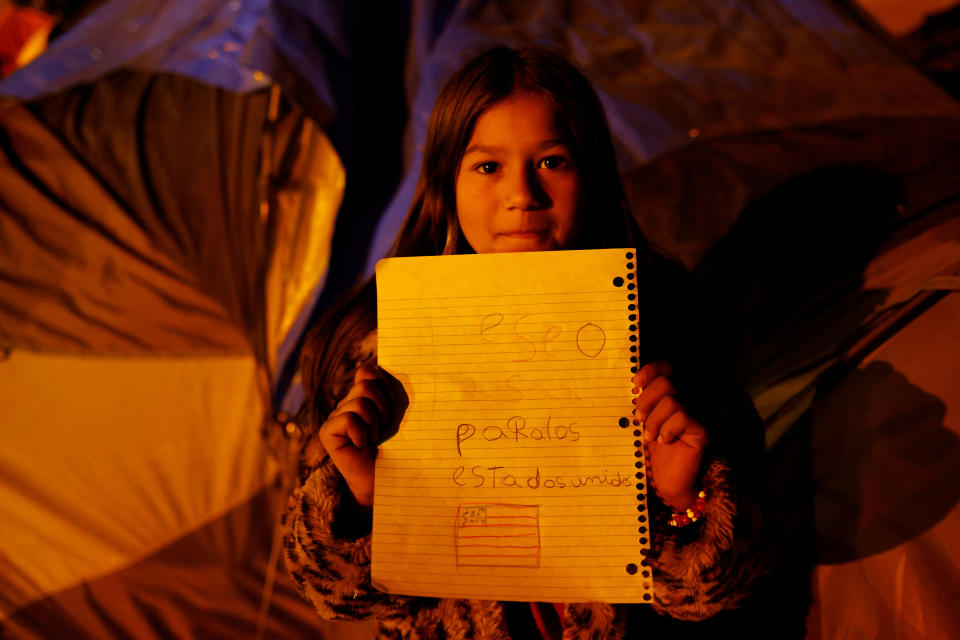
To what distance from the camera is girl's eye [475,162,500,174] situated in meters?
0.54

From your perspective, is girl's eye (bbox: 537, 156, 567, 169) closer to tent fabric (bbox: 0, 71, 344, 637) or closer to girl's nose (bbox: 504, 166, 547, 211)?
girl's nose (bbox: 504, 166, 547, 211)

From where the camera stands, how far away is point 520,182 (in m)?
0.52

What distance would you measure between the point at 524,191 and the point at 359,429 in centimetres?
23

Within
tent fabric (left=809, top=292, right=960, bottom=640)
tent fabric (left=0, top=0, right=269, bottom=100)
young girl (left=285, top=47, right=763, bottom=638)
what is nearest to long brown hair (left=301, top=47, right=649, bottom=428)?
young girl (left=285, top=47, right=763, bottom=638)

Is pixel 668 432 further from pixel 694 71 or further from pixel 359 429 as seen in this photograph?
pixel 694 71

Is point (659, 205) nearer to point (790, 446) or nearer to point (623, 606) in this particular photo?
point (790, 446)

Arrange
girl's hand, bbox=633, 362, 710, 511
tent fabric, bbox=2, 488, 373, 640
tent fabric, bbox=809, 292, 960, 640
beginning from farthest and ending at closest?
tent fabric, bbox=2, 488, 373, 640 → tent fabric, bbox=809, 292, 960, 640 → girl's hand, bbox=633, 362, 710, 511

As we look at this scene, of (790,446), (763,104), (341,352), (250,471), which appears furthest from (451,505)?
(763,104)

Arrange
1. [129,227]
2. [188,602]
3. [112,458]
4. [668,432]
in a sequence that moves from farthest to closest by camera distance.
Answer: [129,227]
[112,458]
[188,602]
[668,432]

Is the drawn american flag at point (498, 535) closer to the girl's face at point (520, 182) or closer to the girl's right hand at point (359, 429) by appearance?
the girl's right hand at point (359, 429)

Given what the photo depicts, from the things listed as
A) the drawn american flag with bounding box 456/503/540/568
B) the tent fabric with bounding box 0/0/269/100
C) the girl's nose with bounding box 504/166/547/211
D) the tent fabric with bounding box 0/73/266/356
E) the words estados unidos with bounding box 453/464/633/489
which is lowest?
the drawn american flag with bounding box 456/503/540/568

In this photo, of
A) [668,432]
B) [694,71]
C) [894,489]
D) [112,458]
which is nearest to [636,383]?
[668,432]

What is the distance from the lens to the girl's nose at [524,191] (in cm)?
52

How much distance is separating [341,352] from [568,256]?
0.26 metres
